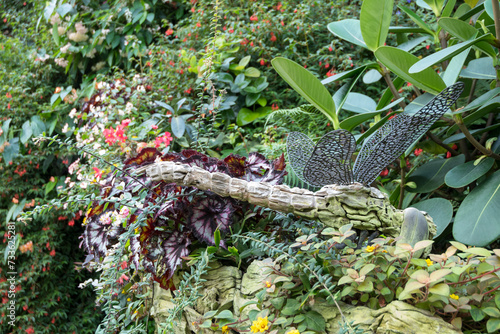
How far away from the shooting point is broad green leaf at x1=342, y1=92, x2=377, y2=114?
1871 mm

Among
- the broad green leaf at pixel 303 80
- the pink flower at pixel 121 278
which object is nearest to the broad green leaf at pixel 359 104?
the broad green leaf at pixel 303 80

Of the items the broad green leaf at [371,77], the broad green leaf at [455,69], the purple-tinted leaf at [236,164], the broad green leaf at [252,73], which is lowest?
the broad green leaf at [252,73]

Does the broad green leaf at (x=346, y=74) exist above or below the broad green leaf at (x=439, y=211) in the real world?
above

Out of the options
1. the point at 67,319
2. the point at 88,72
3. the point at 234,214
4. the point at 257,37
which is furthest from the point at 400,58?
the point at 88,72

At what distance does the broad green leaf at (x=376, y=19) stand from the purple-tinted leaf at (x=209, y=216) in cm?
85

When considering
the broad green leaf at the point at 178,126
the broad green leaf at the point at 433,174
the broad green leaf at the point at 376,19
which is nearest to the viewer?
the broad green leaf at the point at 376,19

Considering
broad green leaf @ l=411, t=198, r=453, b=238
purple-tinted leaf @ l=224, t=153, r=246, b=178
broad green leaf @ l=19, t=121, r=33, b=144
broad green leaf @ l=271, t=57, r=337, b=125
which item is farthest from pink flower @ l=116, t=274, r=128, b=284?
broad green leaf @ l=19, t=121, r=33, b=144

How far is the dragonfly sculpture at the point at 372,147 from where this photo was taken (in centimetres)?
107

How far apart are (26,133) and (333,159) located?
2.93m

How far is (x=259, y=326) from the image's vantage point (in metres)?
1.02

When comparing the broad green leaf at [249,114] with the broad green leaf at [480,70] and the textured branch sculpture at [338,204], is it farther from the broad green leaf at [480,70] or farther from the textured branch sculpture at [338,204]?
the textured branch sculpture at [338,204]

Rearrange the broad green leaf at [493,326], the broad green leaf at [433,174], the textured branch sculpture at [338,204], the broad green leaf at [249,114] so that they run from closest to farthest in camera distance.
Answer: the broad green leaf at [493,326], the textured branch sculpture at [338,204], the broad green leaf at [433,174], the broad green leaf at [249,114]

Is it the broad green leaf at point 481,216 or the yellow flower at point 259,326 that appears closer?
the yellow flower at point 259,326

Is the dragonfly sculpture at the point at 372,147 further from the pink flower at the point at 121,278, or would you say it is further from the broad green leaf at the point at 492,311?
the pink flower at the point at 121,278
